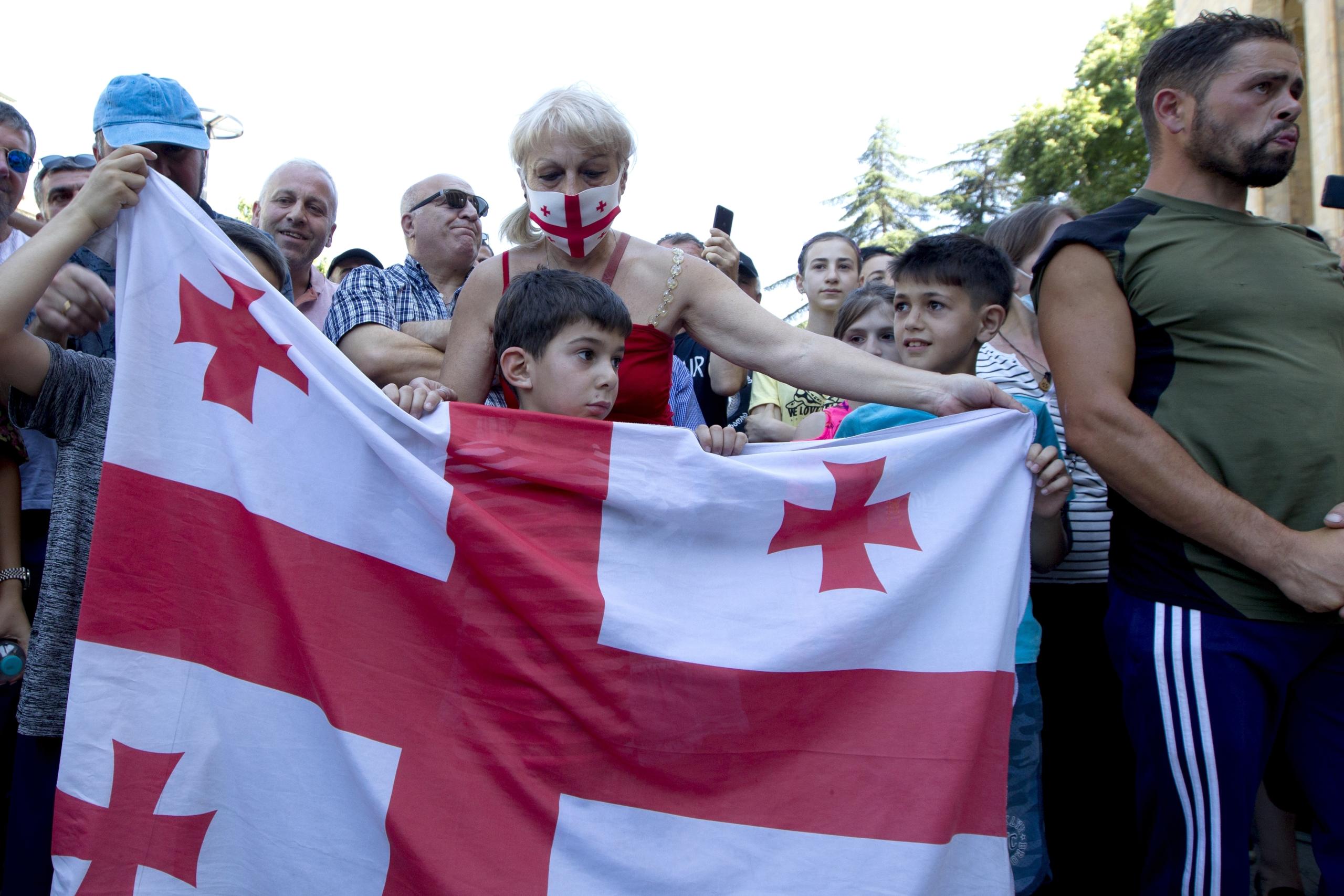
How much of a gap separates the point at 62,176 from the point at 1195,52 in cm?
398

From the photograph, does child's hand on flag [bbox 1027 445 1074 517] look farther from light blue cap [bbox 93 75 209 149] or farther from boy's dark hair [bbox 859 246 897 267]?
boy's dark hair [bbox 859 246 897 267]

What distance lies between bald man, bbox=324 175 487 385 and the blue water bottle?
45.6 inches

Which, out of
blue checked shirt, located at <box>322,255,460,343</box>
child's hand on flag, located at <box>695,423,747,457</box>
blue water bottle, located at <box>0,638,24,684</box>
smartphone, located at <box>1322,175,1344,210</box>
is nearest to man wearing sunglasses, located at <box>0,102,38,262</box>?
blue checked shirt, located at <box>322,255,460,343</box>

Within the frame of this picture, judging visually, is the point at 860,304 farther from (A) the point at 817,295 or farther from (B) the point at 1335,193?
(B) the point at 1335,193

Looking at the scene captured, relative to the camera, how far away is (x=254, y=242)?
2709mm

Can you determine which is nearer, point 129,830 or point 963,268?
point 129,830

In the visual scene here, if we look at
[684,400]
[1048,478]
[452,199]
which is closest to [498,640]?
[1048,478]

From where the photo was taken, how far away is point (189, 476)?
7.27 ft

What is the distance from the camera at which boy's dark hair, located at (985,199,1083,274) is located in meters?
4.04

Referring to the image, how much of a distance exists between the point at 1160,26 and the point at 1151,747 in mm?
23983

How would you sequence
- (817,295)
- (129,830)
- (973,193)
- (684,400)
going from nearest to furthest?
1. (129,830)
2. (684,400)
3. (817,295)
4. (973,193)

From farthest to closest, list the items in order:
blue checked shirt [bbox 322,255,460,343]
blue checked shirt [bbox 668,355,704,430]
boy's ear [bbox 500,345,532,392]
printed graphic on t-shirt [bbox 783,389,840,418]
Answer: printed graphic on t-shirt [bbox 783,389,840,418] → blue checked shirt [bbox 668,355,704,430] → blue checked shirt [bbox 322,255,460,343] → boy's ear [bbox 500,345,532,392]

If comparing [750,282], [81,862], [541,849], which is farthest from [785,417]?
[81,862]

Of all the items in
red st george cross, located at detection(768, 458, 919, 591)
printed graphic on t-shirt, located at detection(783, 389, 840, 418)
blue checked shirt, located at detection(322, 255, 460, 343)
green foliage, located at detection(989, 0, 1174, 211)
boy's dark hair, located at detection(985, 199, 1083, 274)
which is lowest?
red st george cross, located at detection(768, 458, 919, 591)
